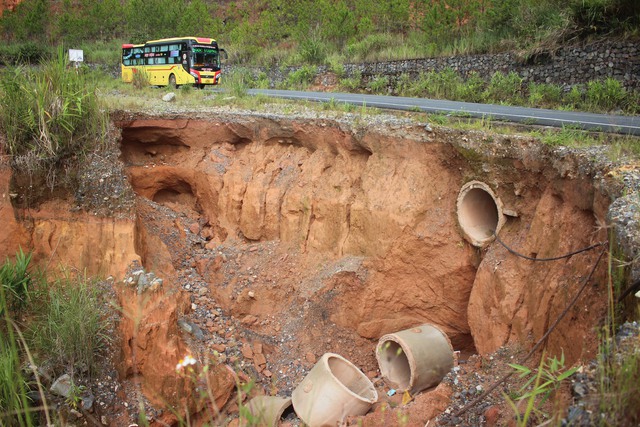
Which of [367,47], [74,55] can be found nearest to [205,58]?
[367,47]

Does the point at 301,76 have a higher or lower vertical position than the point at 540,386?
higher

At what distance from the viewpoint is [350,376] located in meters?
8.44

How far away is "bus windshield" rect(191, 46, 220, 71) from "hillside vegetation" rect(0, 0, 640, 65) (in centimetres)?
326

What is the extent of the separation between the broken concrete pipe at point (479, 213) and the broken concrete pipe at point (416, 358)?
1.49 meters

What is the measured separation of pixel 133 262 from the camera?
892 centimetres

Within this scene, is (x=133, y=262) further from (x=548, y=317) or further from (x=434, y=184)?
(x=548, y=317)

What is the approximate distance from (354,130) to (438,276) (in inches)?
109

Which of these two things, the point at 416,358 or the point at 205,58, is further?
the point at 205,58

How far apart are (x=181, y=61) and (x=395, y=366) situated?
53.5ft

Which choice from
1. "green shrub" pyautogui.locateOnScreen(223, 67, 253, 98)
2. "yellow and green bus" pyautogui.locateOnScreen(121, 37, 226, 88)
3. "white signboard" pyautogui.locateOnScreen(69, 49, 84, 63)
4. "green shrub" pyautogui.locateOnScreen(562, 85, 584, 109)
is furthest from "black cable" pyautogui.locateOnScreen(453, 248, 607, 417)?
"yellow and green bus" pyautogui.locateOnScreen(121, 37, 226, 88)

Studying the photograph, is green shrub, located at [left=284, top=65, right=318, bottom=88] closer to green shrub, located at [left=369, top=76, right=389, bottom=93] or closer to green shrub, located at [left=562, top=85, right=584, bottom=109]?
green shrub, located at [left=369, top=76, right=389, bottom=93]

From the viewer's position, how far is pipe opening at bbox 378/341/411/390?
867 centimetres

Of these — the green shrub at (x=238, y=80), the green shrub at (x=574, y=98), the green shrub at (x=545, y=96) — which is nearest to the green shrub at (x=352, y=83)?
the green shrub at (x=238, y=80)

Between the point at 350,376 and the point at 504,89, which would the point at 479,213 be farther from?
the point at 504,89
